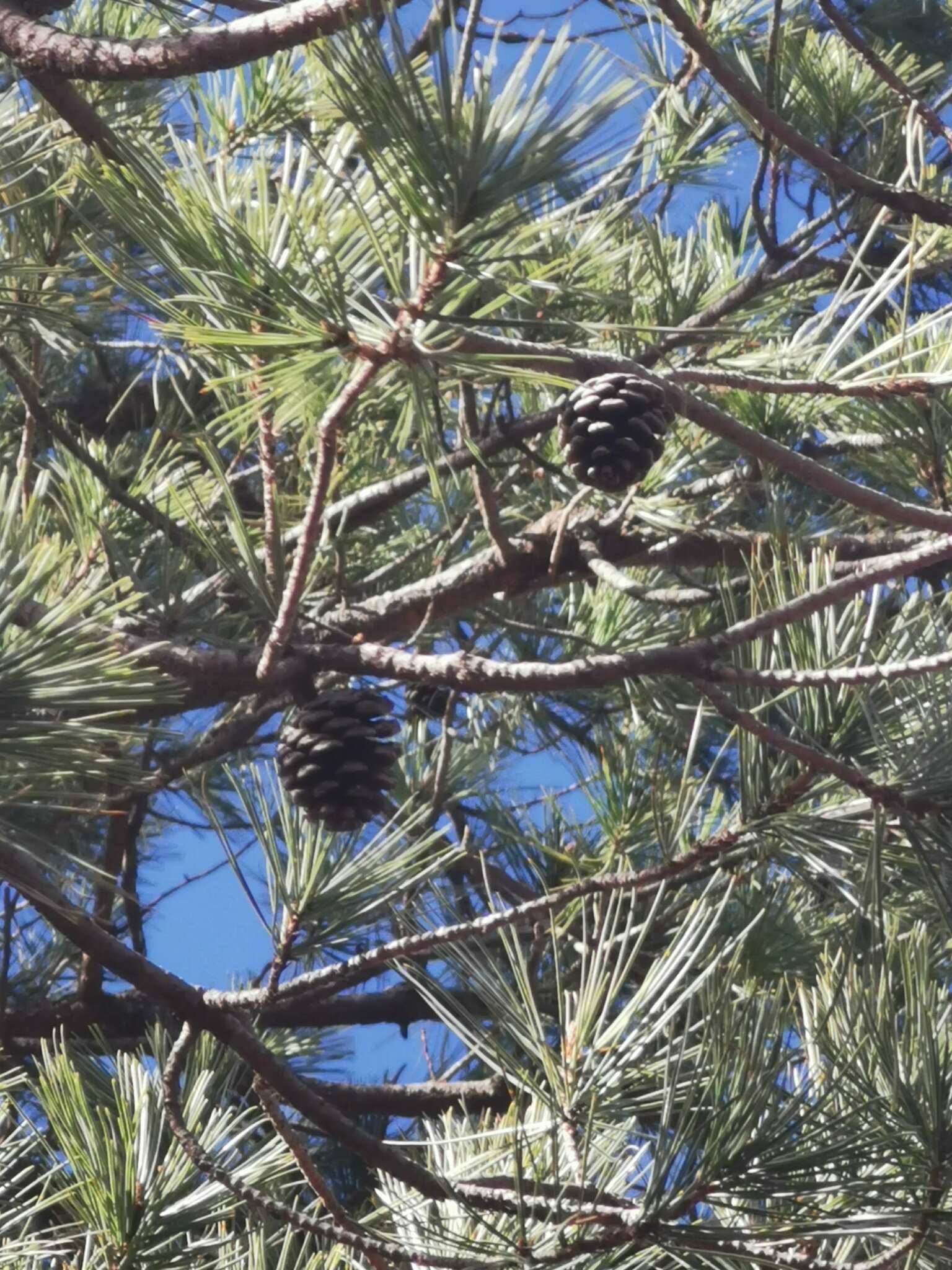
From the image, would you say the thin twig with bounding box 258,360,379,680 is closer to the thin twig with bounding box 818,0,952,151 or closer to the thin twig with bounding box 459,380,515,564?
the thin twig with bounding box 459,380,515,564

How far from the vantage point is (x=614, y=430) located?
856 millimetres

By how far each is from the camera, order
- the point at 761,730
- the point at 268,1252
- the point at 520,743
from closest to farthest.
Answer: the point at 761,730 → the point at 268,1252 → the point at 520,743

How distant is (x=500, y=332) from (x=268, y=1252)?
716 millimetres

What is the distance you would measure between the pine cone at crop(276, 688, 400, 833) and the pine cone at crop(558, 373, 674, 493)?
216mm

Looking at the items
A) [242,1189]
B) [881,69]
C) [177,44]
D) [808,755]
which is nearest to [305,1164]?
[242,1189]

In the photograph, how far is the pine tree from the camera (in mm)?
643

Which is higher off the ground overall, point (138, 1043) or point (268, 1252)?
point (138, 1043)

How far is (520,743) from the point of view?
1.79 m

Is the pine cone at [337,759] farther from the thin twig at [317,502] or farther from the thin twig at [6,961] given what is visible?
the thin twig at [6,961]

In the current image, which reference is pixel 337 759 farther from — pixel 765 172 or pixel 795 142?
pixel 765 172

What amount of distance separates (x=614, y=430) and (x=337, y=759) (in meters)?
0.27

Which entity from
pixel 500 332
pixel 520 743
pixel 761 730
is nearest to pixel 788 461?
pixel 761 730

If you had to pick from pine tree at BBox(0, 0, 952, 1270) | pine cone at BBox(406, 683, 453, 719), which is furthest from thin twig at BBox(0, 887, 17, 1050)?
pine cone at BBox(406, 683, 453, 719)

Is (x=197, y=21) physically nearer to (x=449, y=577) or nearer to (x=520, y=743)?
(x=449, y=577)
